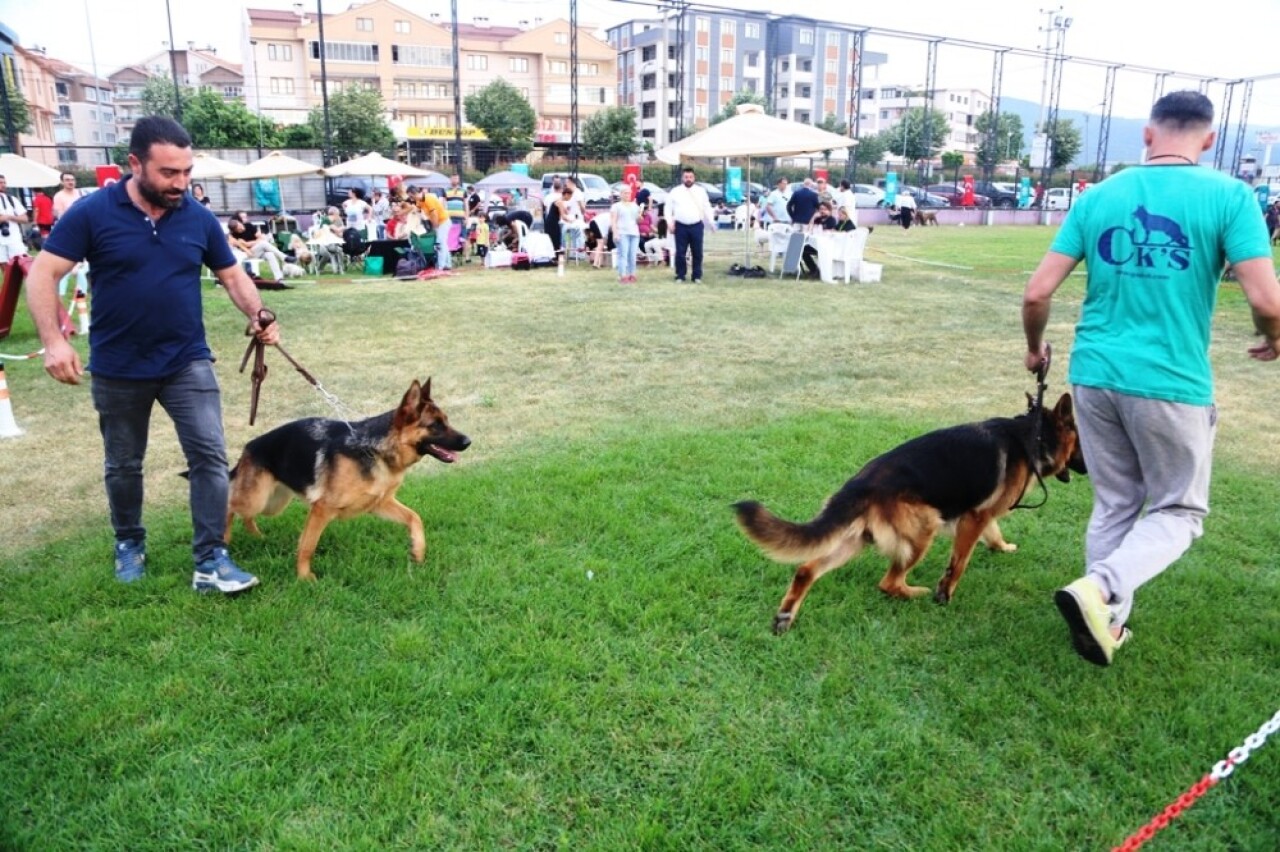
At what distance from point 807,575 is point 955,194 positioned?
166 ft

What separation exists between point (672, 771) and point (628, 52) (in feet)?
308

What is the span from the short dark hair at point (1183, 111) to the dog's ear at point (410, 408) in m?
3.18

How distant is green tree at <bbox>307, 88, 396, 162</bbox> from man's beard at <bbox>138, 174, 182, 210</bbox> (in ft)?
149

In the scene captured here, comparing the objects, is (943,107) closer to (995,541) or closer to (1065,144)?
(1065,144)

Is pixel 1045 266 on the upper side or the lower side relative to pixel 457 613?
upper

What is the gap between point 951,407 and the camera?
274 inches

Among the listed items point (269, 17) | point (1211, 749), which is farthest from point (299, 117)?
point (1211, 749)

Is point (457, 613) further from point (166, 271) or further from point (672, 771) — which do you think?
point (166, 271)

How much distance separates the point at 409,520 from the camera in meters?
4.13

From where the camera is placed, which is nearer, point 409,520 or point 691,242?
point 409,520

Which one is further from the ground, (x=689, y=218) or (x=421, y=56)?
(x=421, y=56)

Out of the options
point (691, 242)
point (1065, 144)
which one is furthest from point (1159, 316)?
point (1065, 144)

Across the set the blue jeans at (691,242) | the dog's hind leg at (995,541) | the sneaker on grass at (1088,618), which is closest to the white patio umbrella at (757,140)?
the blue jeans at (691,242)

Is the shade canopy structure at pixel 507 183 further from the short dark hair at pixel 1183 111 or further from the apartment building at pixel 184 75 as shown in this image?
the apartment building at pixel 184 75
